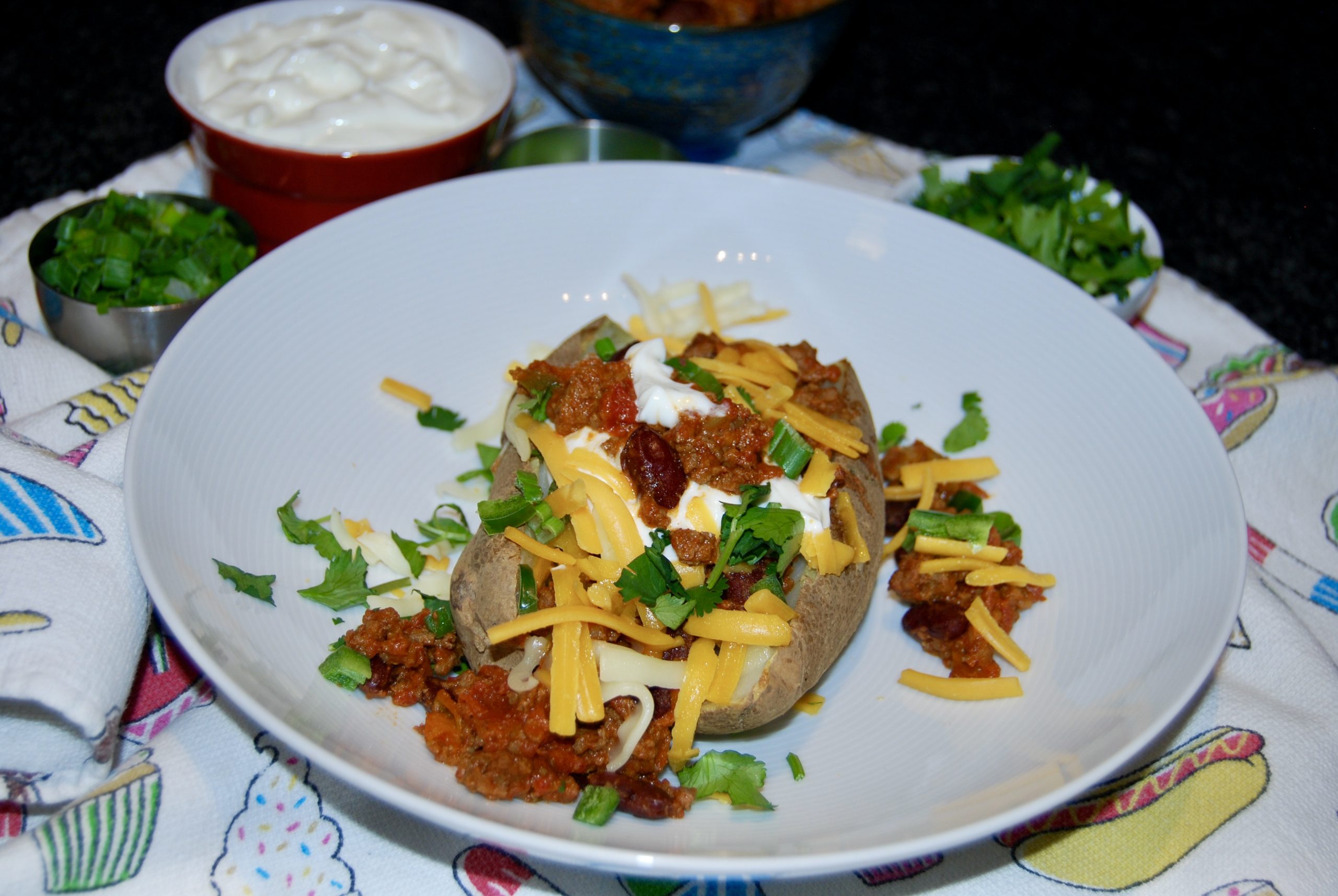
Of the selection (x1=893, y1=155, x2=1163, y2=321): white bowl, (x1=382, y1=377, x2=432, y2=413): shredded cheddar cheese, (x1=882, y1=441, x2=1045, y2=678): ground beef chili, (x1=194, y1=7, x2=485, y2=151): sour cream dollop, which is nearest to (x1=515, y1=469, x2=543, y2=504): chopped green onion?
(x1=382, y1=377, x2=432, y2=413): shredded cheddar cheese

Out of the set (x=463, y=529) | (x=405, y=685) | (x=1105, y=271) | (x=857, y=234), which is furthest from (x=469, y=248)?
(x=1105, y=271)

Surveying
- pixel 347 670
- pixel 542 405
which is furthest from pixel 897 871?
pixel 542 405

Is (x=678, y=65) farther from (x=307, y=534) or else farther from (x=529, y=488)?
(x=307, y=534)

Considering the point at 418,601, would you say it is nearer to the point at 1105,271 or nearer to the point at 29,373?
the point at 29,373

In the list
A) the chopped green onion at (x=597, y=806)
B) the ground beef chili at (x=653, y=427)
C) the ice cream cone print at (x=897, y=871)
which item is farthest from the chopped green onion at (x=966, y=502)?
the chopped green onion at (x=597, y=806)

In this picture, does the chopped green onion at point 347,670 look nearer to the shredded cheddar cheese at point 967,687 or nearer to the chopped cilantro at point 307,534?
the chopped cilantro at point 307,534
